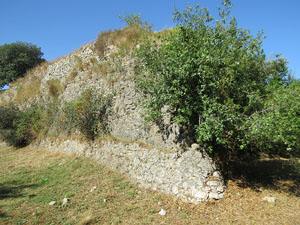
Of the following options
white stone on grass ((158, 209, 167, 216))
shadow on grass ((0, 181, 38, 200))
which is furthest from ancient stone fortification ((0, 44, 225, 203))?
shadow on grass ((0, 181, 38, 200))

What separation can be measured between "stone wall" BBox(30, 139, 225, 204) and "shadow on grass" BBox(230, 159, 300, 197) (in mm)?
1911

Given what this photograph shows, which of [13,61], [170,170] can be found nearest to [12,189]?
[170,170]

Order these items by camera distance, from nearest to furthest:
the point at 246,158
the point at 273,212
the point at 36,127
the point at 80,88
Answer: the point at 273,212, the point at 246,158, the point at 80,88, the point at 36,127

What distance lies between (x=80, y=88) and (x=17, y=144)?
339 inches

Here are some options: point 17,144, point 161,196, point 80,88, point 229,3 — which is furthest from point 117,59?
point 17,144

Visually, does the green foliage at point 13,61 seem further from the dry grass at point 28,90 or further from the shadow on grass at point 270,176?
the shadow on grass at point 270,176

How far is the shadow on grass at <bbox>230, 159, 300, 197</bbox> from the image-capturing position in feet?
22.9

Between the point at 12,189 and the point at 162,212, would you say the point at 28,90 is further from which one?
the point at 162,212

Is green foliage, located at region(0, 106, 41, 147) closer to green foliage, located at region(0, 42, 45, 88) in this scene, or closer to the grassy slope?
the grassy slope

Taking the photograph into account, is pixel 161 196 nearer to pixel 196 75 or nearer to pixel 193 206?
pixel 193 206

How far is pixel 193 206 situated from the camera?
5.68 metres

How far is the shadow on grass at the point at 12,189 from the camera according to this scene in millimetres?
6793

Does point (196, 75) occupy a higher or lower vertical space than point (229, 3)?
lower

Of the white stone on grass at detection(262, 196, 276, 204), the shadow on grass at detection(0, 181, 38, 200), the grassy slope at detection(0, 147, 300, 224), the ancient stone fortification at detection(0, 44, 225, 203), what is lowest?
the shadow on grass at detection(0, 181, 38, 200)
